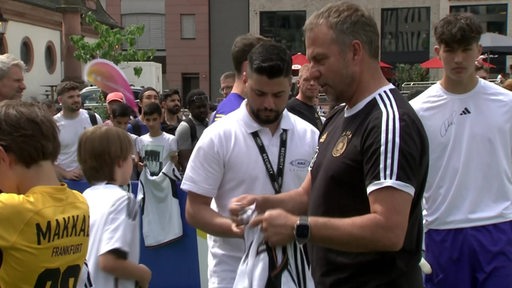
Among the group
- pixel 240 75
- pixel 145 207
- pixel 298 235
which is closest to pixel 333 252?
pixel 298 235

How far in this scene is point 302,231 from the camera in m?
2.73

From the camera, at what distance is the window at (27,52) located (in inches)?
1583

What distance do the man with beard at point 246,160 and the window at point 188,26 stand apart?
4826cm

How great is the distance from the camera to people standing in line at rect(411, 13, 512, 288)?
4164mm

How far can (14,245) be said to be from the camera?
2.63 meters

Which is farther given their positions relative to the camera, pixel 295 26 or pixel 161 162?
pixel 295 26

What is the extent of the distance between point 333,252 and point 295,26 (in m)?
46.3

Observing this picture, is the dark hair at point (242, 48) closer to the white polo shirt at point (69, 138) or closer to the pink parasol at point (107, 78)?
the white polo shirt at point (69, 138)

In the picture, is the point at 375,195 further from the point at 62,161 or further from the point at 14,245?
Result: the point at 62,161

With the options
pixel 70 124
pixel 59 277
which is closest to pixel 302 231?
pixel 59 277

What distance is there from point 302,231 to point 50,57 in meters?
43.6

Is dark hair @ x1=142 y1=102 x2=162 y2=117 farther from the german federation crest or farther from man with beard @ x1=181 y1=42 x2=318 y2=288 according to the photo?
the german federation crest

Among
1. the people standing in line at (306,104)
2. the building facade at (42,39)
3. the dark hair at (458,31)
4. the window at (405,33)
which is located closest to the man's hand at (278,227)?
the dark hair at (458,31)

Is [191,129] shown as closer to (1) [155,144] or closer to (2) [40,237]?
(1) [155,144]
